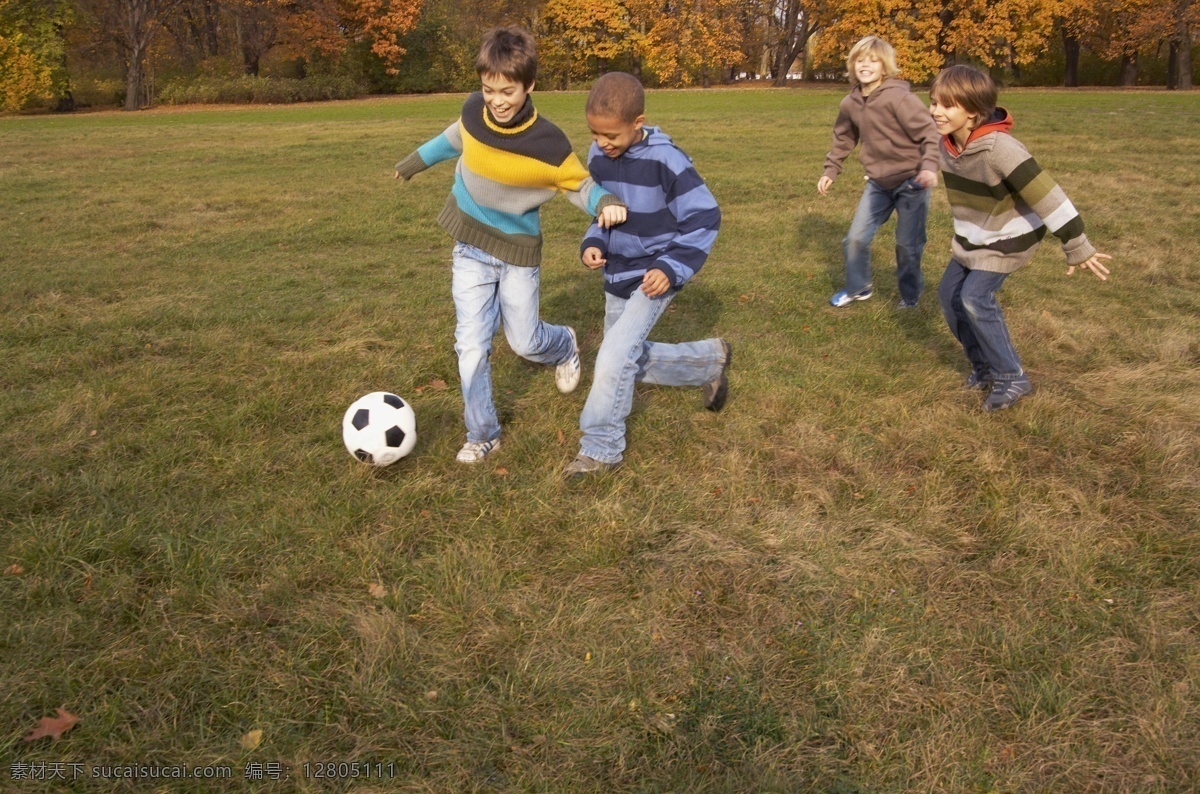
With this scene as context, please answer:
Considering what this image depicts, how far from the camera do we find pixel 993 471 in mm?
4234

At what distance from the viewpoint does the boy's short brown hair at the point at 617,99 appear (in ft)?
12.6

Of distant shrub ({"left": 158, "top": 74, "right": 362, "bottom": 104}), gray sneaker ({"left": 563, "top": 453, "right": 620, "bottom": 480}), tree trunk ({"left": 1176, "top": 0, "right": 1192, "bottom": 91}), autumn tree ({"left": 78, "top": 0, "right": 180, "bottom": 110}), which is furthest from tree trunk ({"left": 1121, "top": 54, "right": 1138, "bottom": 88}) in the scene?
gray sneaker ({"left": 563, "top": 453, "right": 620, "bottom": 480})

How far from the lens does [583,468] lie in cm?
421

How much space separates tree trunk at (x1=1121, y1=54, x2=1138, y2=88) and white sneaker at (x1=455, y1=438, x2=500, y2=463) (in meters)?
46.3

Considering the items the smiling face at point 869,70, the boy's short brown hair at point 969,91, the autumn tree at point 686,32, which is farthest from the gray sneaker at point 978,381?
the autumn tree at point 686,32

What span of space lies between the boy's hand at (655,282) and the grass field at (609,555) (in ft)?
2.93

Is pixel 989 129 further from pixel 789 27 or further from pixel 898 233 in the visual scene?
pixel 789 27

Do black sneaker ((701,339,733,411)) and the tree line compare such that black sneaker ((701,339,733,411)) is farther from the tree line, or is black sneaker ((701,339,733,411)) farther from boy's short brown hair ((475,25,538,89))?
the tree line

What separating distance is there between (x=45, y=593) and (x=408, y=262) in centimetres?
548

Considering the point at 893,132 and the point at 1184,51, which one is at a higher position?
the point at 1184,51

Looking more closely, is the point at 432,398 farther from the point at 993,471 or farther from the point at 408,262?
the point at 408,262

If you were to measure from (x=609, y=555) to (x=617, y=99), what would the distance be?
6.49ft

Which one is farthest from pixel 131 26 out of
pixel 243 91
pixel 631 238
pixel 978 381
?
pixel 978 381

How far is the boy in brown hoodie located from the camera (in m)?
6.32
